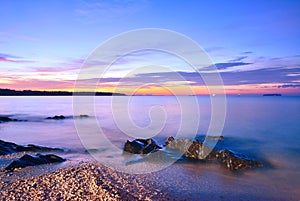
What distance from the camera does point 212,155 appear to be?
11719mm

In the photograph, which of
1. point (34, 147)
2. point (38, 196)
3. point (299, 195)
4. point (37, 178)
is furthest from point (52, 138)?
point (299, 195)

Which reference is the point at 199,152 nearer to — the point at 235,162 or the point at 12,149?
the point at 235,162

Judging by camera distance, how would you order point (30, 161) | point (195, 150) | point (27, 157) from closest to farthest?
point (30, 161) < point (27, 157) < point (195, 150)

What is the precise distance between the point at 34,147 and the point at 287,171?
13837 mm

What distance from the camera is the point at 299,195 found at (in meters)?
7.75

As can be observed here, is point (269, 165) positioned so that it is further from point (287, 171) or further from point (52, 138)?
point (52, 138)

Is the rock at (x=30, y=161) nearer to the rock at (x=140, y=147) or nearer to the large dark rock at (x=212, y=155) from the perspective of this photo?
the rock at (x=140, y=147)

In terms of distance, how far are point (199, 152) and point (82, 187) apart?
668 cm

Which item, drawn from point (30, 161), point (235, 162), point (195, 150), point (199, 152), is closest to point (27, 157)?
point (30, 161)

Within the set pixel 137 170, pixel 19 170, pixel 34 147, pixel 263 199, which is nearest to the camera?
pixel 263 199

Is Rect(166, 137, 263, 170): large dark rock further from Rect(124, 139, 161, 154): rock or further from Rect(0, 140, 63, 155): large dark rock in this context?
Rect(0, 140, 63, 155): large dark rock

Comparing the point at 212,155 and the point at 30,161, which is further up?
the point at 212,155

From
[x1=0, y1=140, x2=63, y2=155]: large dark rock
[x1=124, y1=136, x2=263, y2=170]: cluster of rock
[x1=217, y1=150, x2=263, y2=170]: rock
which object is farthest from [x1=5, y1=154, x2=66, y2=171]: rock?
[x1=217, y1=150, x2=263, y2=170]: rock

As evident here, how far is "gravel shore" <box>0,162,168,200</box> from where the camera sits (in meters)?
6.74
